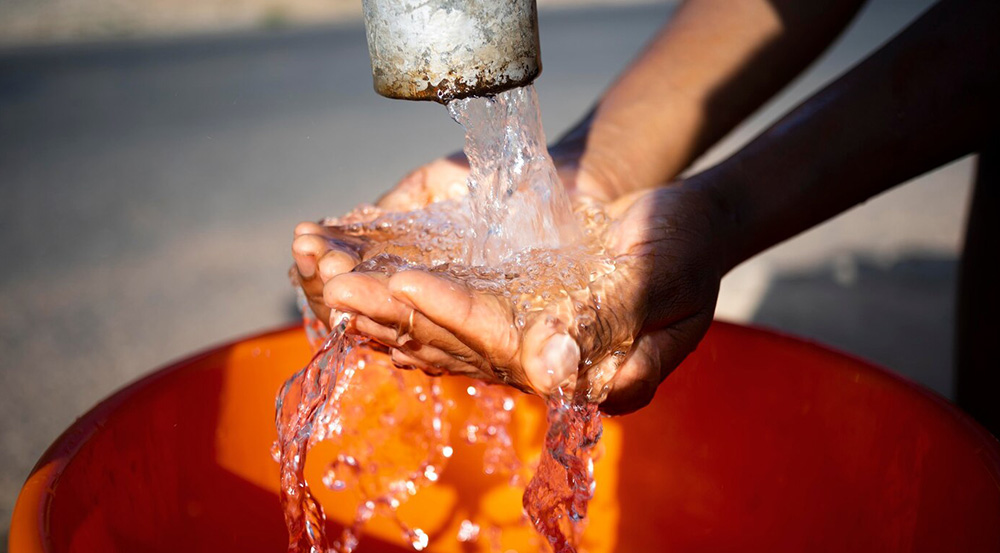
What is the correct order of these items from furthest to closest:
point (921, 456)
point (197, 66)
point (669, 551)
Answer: point (197, 66), point (669, 551), point (921, 456)

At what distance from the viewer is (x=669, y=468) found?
1200 mm

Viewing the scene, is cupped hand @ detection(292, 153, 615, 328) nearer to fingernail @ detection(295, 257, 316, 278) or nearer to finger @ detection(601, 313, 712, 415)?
fingernail @ detection(295, 257, 316, 278)

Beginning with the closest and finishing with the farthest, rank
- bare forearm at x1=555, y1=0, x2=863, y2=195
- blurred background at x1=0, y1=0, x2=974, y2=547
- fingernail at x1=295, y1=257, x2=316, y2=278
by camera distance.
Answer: fingernail at x1=295, y1=257, x2=316, y2=278
bare forearm at x1=555, y1=0, x2=863, y2=195
blurred background at x1=0, y1=0, x2=974, y2=547

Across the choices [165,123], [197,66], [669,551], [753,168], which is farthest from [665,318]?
[197,66]

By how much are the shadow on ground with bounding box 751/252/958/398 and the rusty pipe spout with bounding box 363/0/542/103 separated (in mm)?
1520

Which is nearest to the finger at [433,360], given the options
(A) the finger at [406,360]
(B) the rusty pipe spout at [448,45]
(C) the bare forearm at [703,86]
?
(A) the finger at [406,360]

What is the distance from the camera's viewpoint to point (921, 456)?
927mm

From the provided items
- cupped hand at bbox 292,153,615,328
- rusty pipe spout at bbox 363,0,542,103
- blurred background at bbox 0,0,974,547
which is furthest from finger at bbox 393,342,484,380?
blurred background at bbox 0,0,974,547

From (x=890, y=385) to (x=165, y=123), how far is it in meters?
4.33

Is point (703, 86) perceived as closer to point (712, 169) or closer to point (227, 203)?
point (712, 169)

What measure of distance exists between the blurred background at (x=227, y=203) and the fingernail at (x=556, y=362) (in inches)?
53.4

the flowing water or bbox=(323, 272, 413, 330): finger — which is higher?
bbox=(323, 272, 413, 330): finger

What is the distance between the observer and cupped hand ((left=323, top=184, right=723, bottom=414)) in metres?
0.79

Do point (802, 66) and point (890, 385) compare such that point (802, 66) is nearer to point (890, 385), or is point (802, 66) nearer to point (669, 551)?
point (890, 385)
